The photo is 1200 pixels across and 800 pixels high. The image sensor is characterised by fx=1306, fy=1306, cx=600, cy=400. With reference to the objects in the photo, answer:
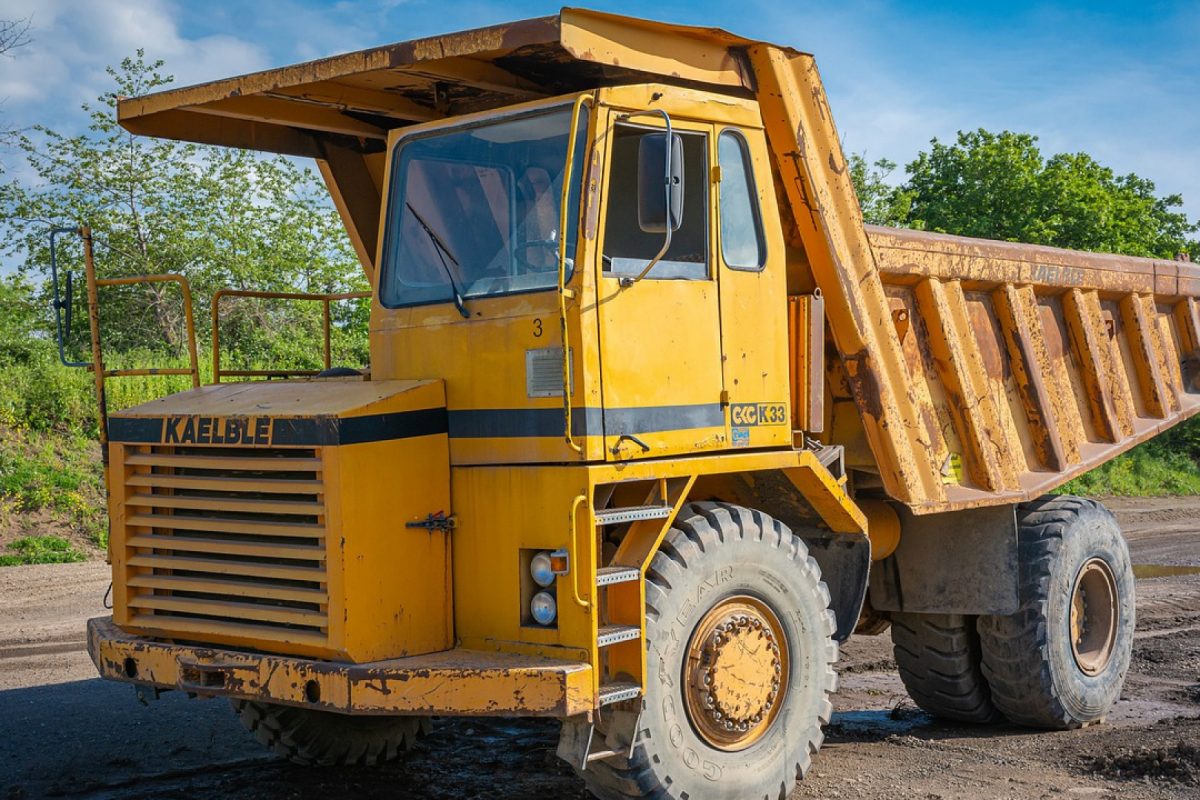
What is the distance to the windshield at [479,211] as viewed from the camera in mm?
4992

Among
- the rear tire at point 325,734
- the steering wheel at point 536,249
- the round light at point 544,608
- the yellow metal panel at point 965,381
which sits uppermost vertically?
the steering wheel at point 536,249

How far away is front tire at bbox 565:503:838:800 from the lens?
190 inches

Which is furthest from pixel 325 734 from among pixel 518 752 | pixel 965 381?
pixel 965 381

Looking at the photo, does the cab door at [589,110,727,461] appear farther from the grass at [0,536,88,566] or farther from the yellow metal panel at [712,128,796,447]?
the grass at [0,536,88,566]

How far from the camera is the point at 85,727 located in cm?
687

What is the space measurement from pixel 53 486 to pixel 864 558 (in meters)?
11.0

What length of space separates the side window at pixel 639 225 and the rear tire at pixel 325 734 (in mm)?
2535

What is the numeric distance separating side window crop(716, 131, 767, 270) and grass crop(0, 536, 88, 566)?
10100 millimetres

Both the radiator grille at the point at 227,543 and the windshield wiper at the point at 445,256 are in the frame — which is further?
the windshield wiper at the point at 445,256

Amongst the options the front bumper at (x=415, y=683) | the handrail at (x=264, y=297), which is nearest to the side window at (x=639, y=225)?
the front bumper at (x=415, y=683)

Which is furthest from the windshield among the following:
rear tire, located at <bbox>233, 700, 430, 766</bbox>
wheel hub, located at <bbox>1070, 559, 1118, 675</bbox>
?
wheel hub, located at <bbox>1070, 559, 1118, 675</bbox>

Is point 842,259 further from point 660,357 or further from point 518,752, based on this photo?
point 518,752

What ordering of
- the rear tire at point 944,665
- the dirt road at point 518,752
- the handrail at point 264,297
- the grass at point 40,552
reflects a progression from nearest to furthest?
the dirt road at point 518,752, the handrail at point 264,297, the rear tire at point 944,665, the grass at point 40,552

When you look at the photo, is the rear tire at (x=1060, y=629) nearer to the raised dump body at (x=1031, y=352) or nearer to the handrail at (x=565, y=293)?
the raised dump body at (x=1031, y=352)
